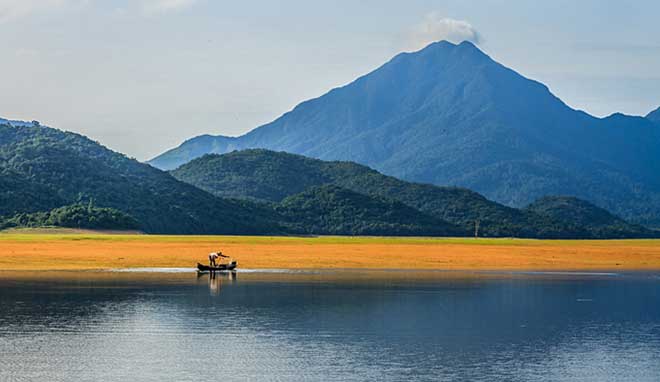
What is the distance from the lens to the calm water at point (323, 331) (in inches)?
1539

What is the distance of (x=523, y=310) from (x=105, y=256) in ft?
187

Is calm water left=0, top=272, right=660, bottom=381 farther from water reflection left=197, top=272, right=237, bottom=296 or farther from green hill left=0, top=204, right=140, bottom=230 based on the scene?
green hill left=0, top=204, right=140, bottom=230

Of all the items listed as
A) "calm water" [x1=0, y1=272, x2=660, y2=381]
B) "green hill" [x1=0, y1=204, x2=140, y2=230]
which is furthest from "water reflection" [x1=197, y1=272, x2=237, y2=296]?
"green hill" [x1=0, y1=204, x2=140, y2=230]

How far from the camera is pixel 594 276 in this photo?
297ft

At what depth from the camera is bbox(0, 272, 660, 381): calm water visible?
1539 inches

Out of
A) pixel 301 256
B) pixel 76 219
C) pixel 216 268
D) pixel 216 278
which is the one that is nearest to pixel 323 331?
pixel 216 278

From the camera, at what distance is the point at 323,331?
49.4 m

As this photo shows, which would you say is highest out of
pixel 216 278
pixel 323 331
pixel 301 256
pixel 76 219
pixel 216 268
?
pixel 76 219

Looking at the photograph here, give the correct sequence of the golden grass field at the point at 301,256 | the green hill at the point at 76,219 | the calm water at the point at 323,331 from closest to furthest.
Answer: the calm water at the point at 323,331 → the golden grass field at the point at 301,256 → the green hill at the point at 76,219

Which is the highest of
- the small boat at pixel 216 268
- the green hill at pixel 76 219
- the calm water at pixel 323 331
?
the green hill at pixel 76 219

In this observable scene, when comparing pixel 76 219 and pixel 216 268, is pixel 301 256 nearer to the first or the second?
pixel 216 268

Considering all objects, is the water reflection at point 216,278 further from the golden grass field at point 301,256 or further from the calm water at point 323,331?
the golden grass field at point 301,256

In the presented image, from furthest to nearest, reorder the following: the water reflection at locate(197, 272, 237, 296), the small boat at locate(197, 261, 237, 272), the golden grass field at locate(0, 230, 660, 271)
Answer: the golden grass field at locate(0, 230, 660, 271) < the small boat at locate(197, 261, 237, 272) < the water reflection at locate(197, 272, 237, 296)

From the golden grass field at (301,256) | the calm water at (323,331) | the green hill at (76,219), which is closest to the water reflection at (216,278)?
the calm water at (323,331)
